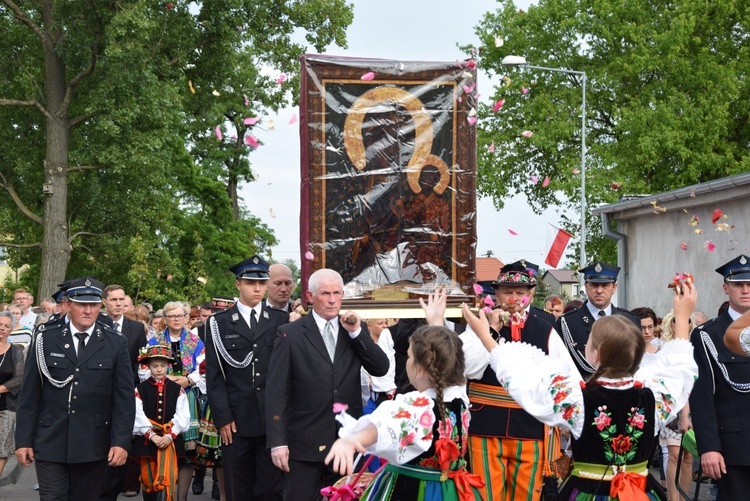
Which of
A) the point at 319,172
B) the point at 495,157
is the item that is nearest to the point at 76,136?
the point at 495,157

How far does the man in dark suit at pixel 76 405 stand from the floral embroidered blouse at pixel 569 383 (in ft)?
11.4

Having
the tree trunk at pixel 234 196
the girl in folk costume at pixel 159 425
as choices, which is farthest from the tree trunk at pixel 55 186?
the girl in folk costume at pixel 159 425

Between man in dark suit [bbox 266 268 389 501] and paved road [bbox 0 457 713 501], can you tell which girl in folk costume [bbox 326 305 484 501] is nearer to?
man in dark suit [bbox 266 268 389 501]

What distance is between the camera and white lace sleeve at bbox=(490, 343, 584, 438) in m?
5.19

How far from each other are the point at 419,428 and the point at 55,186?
23036 mm

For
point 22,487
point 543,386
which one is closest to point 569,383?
point 543,386

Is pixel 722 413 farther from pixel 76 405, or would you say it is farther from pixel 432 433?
pixel 76 405

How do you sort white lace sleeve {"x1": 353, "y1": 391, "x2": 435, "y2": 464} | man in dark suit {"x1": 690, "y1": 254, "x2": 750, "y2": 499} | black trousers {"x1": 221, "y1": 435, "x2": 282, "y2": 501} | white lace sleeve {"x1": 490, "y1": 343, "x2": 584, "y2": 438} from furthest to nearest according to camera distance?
black trousers {"x1": 221, "y1": 435, "x2": 282, "y2": 501}
man in dark suit {"x1": 690, "y1": 254, "x2": 750, "y2": 499}
white lace sleeve {"x1": 490, "y1": 343, "x2": 584, "y2": 438}
white lace sleeve {"x1": 353, "y1": 391, "x2": 435, "y2": 464}

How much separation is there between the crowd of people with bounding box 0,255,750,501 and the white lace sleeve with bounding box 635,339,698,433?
11 millimetres

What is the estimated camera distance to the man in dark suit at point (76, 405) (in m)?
7.58

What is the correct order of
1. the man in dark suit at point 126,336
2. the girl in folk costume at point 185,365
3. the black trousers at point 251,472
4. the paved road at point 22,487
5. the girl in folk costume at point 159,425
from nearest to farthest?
the black trousers at point 251,472 < the girl in folk costume at point 159,425 < the girl in folk costume at point 185,365 < the man in dark suit at point 126,336 < the paved road at point 22,487

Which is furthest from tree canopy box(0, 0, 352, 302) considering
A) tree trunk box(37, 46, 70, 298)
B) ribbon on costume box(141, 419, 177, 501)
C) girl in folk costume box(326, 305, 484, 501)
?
girl in folk costume box(326, 305, 484, 501)

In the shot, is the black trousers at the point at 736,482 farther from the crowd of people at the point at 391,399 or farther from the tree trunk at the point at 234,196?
the tree trunk at the point at 234,196

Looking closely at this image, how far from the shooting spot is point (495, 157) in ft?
123
